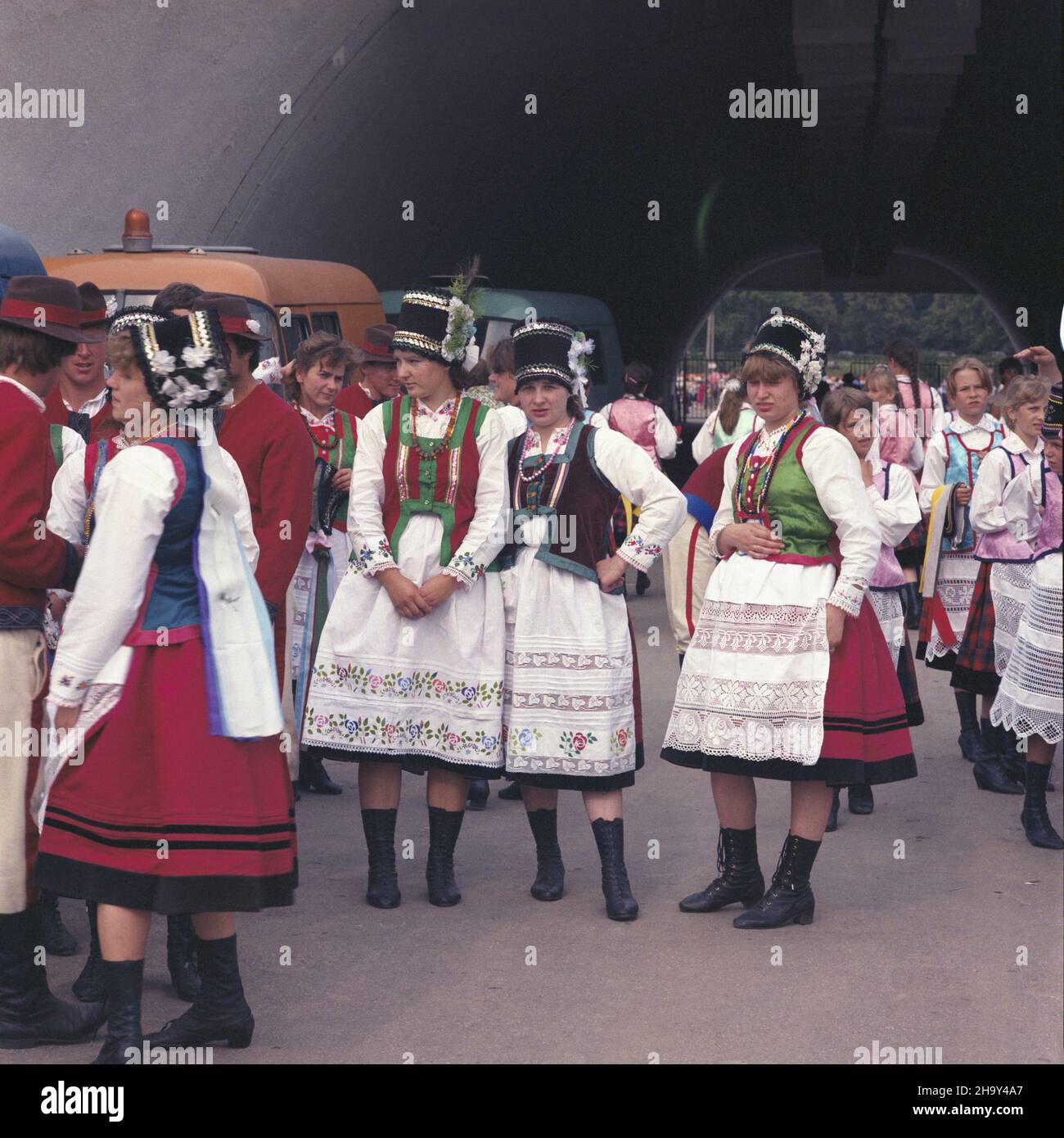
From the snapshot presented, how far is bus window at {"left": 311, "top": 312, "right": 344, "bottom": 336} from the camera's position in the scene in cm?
1236

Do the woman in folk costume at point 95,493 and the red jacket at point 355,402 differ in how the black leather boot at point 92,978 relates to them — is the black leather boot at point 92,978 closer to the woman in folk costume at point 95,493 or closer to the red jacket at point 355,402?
the woman in folk costume at point 95,493

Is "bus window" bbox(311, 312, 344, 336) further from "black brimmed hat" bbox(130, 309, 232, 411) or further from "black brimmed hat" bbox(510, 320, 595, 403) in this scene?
"black brimmed hat" bbox(130, 309, 232, 411)

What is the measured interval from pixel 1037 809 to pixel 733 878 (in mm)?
1569

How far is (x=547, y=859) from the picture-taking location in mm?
5930

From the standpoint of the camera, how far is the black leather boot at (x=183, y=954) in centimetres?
475

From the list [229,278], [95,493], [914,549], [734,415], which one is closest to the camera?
[95,493]

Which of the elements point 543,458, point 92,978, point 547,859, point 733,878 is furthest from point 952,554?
point 92,978

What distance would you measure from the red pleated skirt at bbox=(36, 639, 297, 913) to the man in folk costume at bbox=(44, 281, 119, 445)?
197 centimetres

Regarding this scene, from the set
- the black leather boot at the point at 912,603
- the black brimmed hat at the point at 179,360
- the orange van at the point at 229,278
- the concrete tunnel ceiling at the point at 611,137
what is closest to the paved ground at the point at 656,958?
the black brimmed hat at the point at 179,360

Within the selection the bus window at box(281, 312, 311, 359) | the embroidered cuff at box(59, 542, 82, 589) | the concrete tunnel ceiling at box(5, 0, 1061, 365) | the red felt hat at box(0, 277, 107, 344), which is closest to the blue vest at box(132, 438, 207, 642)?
the embroidered cuff at box(59, 542, 82, 589)

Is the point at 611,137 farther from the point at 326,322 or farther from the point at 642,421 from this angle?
the point at 326,322

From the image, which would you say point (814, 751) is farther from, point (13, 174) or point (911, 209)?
point (911, 209)

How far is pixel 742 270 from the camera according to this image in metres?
35.3
